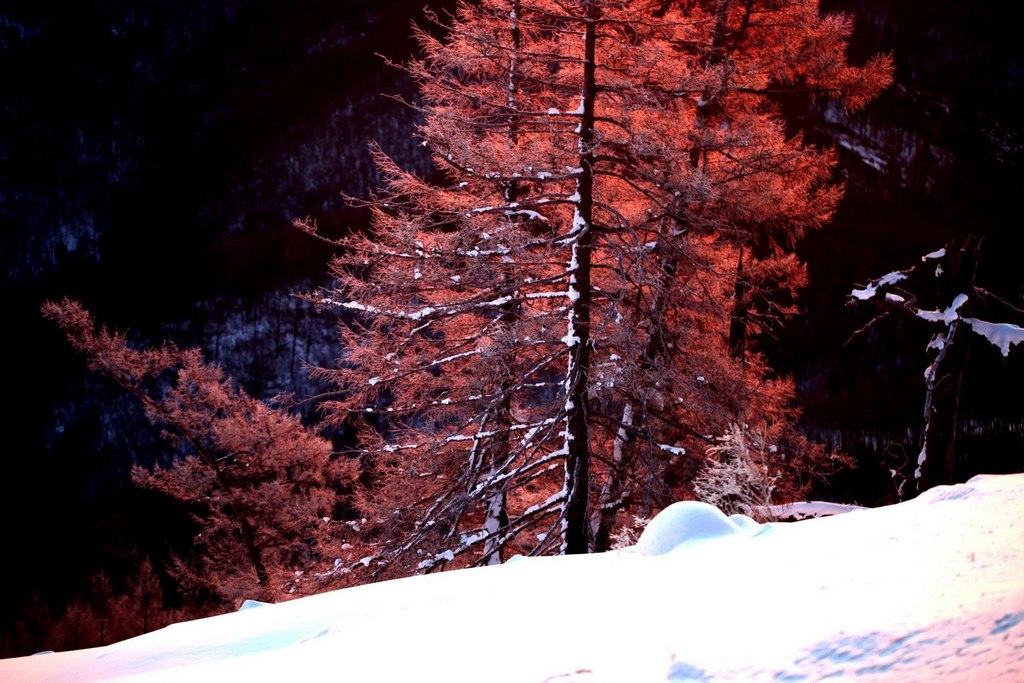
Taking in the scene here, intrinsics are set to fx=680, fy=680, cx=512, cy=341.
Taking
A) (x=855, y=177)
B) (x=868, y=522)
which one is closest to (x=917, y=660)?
(x=868, y=522)

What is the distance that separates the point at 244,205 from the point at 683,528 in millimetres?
39791

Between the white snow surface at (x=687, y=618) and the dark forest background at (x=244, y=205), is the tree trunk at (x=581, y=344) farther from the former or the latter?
the dark forest background at (x=244, y=205)

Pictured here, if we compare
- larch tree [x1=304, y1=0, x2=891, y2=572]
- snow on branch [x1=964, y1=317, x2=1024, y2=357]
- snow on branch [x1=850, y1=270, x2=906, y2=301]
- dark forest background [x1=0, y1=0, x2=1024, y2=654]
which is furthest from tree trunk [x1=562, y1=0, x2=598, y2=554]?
dark forest background [x1=0, y1=0, x2=1024, y2=654]

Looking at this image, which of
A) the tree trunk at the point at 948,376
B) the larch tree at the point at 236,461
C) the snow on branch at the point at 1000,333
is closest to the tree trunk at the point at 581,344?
the tree trunk at the point at 948,376

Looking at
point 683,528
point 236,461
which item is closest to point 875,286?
point 683,528

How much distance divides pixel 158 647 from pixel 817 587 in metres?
2.95

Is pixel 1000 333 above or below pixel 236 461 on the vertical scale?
above

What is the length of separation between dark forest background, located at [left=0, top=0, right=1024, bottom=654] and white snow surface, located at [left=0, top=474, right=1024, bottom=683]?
2117 centimetres

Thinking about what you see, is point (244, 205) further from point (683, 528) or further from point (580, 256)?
point (683, 528)

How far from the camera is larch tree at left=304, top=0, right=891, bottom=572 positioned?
7.48 meters

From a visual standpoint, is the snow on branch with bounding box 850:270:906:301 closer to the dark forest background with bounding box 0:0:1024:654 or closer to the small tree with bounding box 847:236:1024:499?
the small tree with bounding box 847:236:1024:499

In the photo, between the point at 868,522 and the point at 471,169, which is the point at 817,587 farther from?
the point at 471,169

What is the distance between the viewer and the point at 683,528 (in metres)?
3.32

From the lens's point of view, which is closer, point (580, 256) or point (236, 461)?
point (580, 256)
